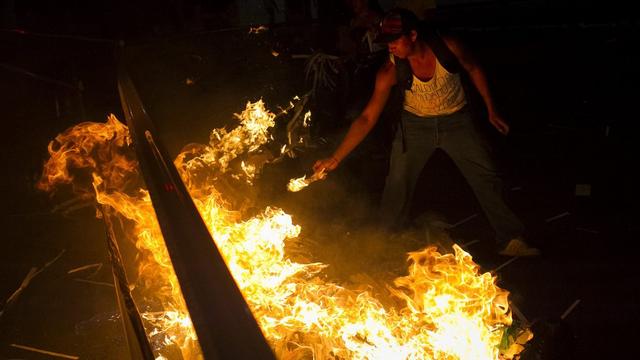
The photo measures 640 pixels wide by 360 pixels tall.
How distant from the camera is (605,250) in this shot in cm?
575

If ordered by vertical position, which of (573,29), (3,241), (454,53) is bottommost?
(3,241)

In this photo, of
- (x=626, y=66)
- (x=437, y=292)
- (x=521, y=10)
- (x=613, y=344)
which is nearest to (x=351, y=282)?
(x=437, y=292)

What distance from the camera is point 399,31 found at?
5301 mm

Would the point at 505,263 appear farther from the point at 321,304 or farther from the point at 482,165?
the point at 321,304

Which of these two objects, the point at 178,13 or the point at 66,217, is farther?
the point at 178,13

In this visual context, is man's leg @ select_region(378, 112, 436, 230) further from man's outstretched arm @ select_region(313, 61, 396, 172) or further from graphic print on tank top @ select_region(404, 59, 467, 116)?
man's outstretched arm @ select_region(313, 61, 396, 172)

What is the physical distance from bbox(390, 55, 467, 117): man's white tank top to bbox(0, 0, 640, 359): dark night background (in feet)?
3.59

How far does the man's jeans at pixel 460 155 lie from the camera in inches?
225

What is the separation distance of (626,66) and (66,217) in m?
11.0

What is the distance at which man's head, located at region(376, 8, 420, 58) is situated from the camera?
5277 millimetres

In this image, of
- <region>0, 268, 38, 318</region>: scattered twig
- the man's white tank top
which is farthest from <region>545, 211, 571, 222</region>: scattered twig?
<region>0, 268, 38, 318</region>: scattered twig

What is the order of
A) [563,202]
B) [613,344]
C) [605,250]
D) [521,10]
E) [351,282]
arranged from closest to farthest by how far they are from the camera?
[613,344] < [351,282] < [605,250] < [563,202] < [521,10]

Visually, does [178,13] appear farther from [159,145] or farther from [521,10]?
[159,145]

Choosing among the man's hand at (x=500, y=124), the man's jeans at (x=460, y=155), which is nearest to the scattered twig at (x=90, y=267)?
the man's jeans at (x=460, y=155)
